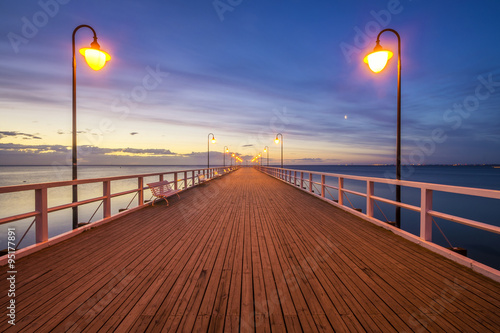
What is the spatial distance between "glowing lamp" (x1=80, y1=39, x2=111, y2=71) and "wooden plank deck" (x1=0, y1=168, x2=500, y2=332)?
11.3 ft

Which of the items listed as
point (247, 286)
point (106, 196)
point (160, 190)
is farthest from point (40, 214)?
point (160, 190)

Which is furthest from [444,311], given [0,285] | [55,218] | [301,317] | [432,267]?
[55,218]

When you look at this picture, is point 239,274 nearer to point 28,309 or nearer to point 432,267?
point 28,309

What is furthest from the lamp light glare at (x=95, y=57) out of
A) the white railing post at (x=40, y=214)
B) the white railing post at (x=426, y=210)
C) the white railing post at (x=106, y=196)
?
the white railing post at (x=426, y=210)

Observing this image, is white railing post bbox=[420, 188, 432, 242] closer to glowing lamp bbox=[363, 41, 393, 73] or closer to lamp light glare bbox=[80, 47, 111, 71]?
glowing lamp bbox=[363, 41, 393, 73]

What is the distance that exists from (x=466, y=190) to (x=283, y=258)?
2.57 m

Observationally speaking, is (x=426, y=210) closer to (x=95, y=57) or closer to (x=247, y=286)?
(x=247, y=286)

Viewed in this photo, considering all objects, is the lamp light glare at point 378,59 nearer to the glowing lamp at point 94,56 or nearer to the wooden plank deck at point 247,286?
the wooden plank deck at point 247,286

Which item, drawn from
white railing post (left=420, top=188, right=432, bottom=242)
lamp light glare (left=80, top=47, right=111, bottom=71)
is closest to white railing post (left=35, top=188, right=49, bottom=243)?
lamp light glare (left=80, top=47, right=111, bottom=71)

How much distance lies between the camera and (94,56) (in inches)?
197

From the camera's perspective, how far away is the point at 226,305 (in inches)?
92.3

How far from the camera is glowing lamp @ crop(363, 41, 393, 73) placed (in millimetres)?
5090

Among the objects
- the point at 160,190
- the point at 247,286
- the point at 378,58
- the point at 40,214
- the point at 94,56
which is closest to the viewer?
the point at 247,286

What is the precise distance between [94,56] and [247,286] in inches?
210
